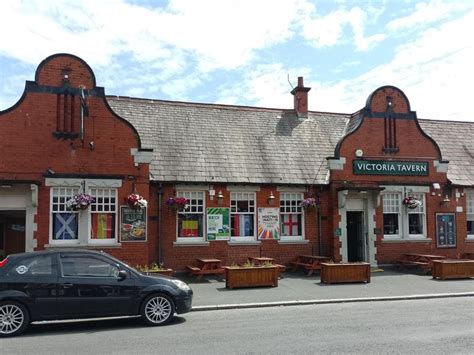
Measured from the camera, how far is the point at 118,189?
16250 millimetres

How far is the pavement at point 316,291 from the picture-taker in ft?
40.0

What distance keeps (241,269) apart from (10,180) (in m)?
7.94

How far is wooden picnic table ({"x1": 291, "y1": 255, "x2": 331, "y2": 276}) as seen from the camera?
55.6 ft

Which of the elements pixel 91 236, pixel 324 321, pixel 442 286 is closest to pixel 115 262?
pixel 324 321

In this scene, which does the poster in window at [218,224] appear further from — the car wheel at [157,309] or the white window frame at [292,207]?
the car wheel at [157,309]

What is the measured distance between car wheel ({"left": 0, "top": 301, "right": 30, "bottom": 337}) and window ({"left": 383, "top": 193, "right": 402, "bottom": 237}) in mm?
14506

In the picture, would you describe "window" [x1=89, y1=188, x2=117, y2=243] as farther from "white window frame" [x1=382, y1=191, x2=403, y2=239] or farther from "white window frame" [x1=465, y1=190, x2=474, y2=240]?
"white window frame" [x1=465, y1=190, x2=474, y2=240]

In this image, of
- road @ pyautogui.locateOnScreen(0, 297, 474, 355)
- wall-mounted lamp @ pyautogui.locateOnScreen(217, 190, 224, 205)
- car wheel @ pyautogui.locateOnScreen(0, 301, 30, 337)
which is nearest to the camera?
road @ pyautogui.locateOnScreen(0, 297, 474, 355)

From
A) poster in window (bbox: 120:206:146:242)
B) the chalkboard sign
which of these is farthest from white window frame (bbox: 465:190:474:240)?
A: poster in window (bbox: 120:206:146:242)

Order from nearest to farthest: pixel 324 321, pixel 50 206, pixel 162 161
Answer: pixel 324 321, pixel 50 206, pixel 162 161

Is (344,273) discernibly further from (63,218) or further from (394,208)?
(63,218)

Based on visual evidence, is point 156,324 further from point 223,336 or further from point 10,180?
point 10,180

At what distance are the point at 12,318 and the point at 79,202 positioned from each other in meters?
6.91

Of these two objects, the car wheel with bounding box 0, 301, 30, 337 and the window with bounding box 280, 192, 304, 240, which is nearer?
the car wheel with bounding box 0, 301, 30, 337
